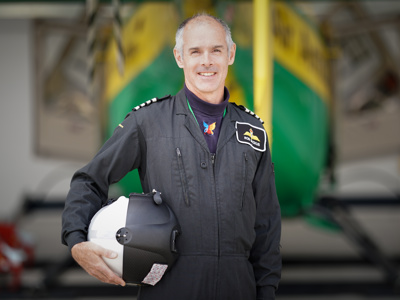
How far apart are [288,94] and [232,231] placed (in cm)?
357

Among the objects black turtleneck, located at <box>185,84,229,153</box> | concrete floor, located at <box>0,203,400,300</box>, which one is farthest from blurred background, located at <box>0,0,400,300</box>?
black turtleneck, located at <box>185,84,229,153</box>

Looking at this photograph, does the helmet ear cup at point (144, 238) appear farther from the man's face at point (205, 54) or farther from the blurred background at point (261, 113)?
the blurred background at point (261, 113)

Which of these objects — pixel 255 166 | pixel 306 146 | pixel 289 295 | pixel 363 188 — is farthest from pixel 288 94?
pixel 363 188

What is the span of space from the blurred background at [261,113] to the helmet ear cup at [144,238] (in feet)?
4.86

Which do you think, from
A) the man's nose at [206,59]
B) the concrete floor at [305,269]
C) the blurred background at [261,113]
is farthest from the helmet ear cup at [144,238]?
the concrete floor at [305,269]

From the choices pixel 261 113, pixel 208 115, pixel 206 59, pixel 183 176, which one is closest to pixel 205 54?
pixel 206 59

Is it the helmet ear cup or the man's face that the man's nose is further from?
the helmet ear cup

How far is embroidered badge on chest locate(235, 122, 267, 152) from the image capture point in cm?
168

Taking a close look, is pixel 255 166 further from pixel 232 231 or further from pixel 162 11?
pixel 162 11

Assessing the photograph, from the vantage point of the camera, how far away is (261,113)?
11.4ft

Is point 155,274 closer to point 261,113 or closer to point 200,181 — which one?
point 200,181

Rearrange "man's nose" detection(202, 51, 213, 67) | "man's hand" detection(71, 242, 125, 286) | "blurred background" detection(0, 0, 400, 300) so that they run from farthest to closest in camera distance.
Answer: "blurred background" detection(0, 0, 400, 300) → "man's nose" detection(202, 51, 213, 67) → "man's hand" detection(71, 242, 125, 286)

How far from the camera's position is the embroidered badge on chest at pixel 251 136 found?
1.68 metres

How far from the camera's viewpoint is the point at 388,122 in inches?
432
